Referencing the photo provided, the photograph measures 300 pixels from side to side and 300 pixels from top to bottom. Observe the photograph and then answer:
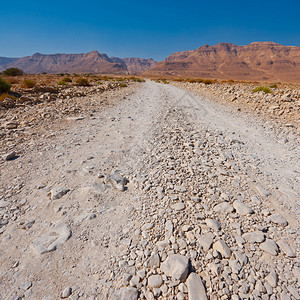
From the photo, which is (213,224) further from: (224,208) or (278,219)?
(278,219)

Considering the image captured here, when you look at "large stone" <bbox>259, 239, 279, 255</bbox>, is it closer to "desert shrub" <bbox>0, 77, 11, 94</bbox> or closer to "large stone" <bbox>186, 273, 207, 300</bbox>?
"large stone" <bbox>186, 273, 207, 300</bbox>

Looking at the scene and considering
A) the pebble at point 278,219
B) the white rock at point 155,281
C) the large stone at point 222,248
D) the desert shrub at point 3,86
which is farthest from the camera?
the desert shrub at point 3,86

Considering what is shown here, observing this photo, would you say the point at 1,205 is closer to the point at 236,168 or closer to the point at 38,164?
the point at 38,164

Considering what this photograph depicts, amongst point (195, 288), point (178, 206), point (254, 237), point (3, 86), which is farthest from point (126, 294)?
point (3, 86)

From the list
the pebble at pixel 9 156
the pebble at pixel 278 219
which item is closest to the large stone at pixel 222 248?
the pebble at pixel 278 219

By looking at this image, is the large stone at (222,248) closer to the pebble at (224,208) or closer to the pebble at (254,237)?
the pebble at (254,237)

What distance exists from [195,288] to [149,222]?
41.8 inches

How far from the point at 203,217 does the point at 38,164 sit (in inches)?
165

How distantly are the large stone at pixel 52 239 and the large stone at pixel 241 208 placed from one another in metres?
2.90

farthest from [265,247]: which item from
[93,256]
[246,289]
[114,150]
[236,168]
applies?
[114,150]

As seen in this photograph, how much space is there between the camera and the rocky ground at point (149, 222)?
6.47 feet

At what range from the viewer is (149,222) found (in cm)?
273

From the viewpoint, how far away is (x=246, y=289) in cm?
189

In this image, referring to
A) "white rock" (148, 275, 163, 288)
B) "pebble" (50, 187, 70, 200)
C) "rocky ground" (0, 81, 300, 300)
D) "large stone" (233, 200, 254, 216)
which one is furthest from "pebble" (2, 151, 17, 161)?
"large stone" (233, 200, 254, 216)
